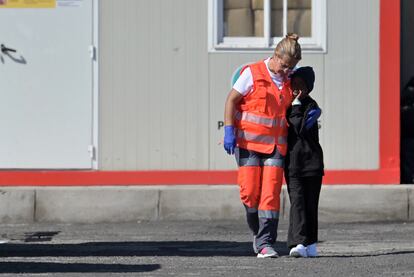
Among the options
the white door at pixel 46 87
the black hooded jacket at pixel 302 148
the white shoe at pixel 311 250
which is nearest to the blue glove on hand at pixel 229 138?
the black hooded jacket at pixel 302 148

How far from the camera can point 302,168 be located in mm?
9109

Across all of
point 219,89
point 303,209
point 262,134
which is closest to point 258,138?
point 262,134

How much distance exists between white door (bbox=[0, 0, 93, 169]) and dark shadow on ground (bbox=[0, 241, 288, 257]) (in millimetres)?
2233

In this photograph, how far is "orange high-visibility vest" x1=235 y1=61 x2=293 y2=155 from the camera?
29.8 feet

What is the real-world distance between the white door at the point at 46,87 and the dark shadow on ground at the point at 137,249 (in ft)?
7.33

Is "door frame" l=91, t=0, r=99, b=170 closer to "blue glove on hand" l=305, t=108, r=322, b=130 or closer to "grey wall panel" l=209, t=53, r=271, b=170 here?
"grey wall panel" l=209, t=53, r=271, b=170

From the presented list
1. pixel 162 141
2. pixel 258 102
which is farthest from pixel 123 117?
pixel 258 102

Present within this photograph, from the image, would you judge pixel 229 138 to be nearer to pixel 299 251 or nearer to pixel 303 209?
pixel 303 209

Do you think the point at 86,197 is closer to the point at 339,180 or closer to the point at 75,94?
the point at 75,94

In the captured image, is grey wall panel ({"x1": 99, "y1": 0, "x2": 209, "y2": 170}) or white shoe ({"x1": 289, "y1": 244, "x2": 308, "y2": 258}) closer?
white shoe ({"x1": 289, "y1": 244, "x2": 308, "y2": 258})

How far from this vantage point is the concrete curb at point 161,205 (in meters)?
11.9

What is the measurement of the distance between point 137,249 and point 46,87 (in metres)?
3.01

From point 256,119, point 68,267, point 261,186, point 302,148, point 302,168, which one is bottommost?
point 68,267

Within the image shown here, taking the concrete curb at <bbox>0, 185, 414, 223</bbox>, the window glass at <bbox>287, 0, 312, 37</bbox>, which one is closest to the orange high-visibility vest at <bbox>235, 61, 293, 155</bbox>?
the concrete curb at <bbox>0, 185, 414, 223</bbox>
